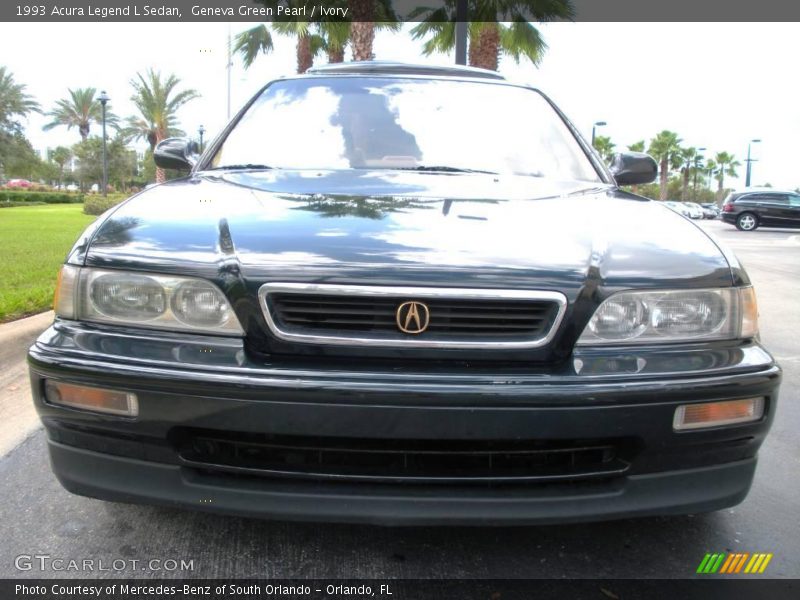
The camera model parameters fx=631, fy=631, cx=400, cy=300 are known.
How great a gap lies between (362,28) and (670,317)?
39.7 ft

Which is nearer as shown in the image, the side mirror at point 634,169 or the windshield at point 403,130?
the windshield at point 403,130

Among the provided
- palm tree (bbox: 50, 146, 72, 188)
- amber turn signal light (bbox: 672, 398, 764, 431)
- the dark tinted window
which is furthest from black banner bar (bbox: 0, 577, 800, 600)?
palm tree (bbox: 50, 146, 72, 188)

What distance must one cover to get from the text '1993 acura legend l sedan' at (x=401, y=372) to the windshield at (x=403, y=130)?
0.86 m

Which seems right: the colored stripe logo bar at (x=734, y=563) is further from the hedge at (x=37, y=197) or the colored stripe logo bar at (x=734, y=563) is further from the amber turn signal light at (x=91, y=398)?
the hedge at (x=37, y=197)

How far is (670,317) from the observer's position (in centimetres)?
175

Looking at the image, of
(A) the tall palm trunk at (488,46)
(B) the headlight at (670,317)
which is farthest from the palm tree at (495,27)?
(B) the headlight at (670,317)

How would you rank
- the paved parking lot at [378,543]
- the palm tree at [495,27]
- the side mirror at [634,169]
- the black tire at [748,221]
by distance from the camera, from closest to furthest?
the paved parking lot at [378,543], the side mirror at [634,169], the palm tree at [495,27], the black tire at [748,221]

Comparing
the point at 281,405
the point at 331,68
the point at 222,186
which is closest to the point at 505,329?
the point at 281,405

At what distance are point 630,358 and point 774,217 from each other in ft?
80.1

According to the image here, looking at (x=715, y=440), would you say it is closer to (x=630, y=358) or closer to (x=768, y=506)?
(x=630, y=358)

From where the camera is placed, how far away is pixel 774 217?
2233 centimetres

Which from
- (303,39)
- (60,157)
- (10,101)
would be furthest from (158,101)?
(60,157)

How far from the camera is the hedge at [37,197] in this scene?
1456 inches

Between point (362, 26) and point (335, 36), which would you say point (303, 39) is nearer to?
point (335, 36)
